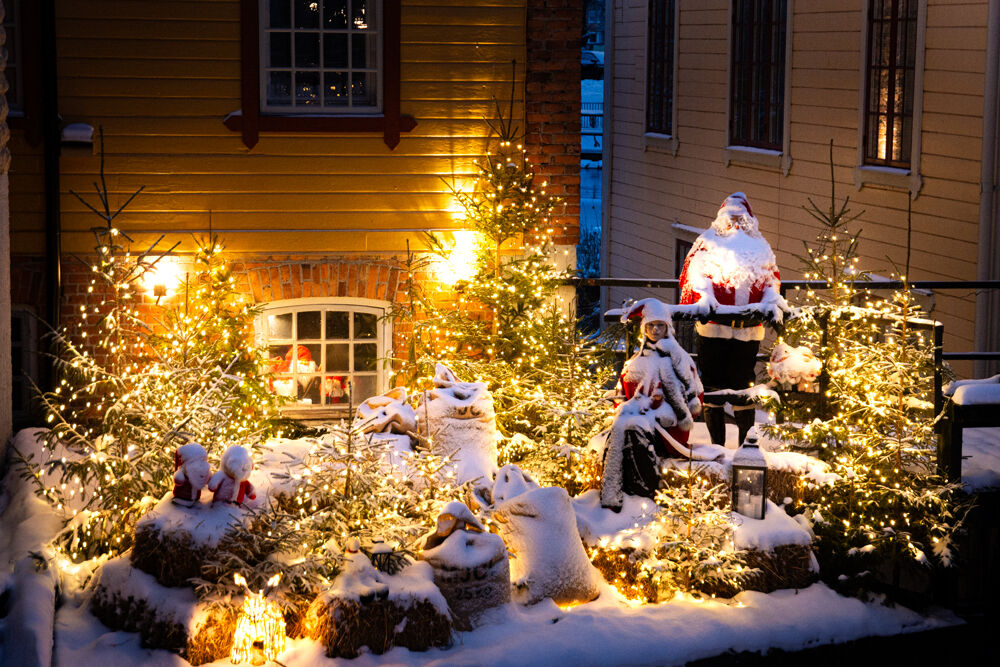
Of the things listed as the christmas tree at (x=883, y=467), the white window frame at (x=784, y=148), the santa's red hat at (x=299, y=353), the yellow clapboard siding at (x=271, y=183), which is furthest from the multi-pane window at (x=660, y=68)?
the christmas tree at (x=883, y=467)

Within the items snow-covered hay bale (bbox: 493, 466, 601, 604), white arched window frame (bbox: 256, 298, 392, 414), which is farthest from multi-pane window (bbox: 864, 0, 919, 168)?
snow-covered hay bale (bbox: 493, 466, 601, 604)

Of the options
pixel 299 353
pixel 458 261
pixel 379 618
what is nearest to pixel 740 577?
pixel 379 618

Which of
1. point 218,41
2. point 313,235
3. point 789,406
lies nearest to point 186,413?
point 313,235

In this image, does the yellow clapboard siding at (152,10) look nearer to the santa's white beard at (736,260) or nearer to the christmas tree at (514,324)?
the christmas tree at (514,324)

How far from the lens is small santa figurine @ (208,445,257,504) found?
254 inches

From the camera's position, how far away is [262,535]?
6.45 meters

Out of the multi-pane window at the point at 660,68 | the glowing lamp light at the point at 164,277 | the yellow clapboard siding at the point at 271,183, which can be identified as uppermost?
the multi-pane window at the point at 660,68

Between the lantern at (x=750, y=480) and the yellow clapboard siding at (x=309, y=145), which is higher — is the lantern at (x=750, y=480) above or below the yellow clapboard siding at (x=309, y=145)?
below

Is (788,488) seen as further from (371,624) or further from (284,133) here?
(284,133)

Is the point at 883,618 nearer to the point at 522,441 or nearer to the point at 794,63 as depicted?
the point at 522,441

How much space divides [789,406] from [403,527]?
3.05 metres

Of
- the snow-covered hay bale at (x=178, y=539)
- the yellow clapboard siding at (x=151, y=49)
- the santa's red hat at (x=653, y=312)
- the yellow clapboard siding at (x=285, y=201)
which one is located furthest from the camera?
the yellow clapboard siding at (x=285, y=201)

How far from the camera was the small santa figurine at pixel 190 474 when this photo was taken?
6.43 m

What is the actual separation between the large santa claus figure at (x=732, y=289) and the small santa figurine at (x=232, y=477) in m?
3.05
